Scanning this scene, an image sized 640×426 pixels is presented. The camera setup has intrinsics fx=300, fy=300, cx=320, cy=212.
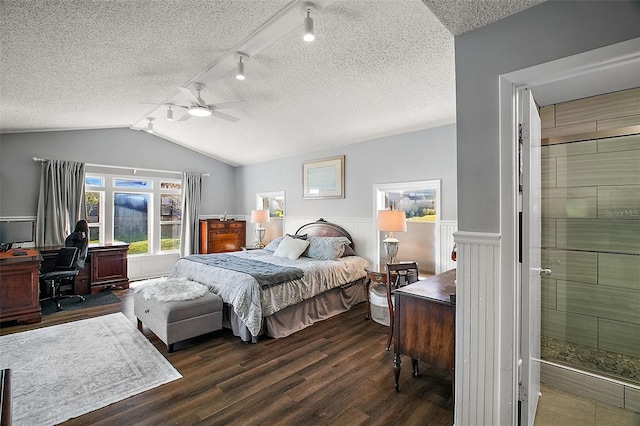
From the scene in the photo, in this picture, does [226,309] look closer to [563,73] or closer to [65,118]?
[563,73]

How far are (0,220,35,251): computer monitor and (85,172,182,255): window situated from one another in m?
1.09

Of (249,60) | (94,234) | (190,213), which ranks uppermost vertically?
(249,60)

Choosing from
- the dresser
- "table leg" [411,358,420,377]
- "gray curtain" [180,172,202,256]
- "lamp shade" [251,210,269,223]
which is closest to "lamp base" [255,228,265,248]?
"lamp shade" [251,210,269,223]

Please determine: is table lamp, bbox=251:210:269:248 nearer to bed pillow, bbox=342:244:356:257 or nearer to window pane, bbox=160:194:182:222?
window pane, bbox=160:194:182:222

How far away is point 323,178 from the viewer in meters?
5.45

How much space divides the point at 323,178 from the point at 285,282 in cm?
245

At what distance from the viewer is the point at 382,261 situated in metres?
4.63

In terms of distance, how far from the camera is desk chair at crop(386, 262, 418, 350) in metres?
2.88

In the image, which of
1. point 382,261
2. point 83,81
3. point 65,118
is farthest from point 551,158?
point 65,118

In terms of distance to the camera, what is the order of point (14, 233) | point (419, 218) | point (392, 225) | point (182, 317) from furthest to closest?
1. point (14, 233)
2. point (419, 218)
3. point (392, 225)
4. point (182, 317)

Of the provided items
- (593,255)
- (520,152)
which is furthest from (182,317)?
(593,255)

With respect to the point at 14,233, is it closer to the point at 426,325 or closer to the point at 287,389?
the point at 287,389

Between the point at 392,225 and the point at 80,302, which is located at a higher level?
the point at 392,225

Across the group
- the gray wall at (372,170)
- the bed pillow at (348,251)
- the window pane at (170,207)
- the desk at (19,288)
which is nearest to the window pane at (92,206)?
the window pane at (170,207)
